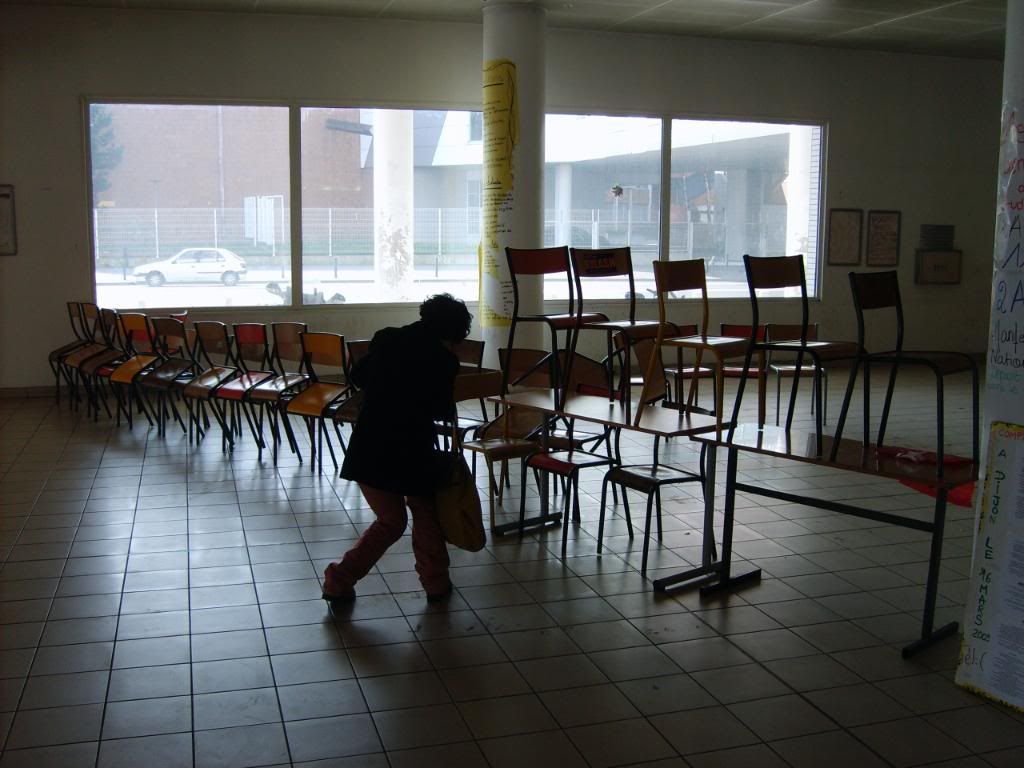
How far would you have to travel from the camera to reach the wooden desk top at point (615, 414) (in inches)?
171

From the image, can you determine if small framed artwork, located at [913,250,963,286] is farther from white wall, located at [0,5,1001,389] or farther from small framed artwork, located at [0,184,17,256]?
small framed artwork, located at [0,184,17,256]

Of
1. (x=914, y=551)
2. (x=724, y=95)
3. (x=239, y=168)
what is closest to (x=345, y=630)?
(x=914, y=551)

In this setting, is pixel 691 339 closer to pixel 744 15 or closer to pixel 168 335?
pixel 168 335

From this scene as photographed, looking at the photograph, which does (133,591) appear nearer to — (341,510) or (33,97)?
(341,510)

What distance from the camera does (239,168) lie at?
9.59 m

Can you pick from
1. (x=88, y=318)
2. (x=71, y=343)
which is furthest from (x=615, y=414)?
(x=71, y=343)

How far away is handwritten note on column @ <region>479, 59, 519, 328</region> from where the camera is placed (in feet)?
29.2

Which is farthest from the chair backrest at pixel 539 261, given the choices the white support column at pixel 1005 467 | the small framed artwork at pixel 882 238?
the small framed artwork at pixel 882 238

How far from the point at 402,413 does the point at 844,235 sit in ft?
29.7

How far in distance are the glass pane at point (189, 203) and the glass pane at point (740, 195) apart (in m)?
4.35

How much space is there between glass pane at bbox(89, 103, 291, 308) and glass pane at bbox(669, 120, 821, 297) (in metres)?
4.35

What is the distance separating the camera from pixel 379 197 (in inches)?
394

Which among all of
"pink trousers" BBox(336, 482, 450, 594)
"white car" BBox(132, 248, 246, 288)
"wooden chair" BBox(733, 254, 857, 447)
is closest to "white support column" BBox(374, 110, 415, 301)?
"white car" BBox(132, 248, 246, 288)

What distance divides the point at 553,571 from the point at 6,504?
3178 mm
